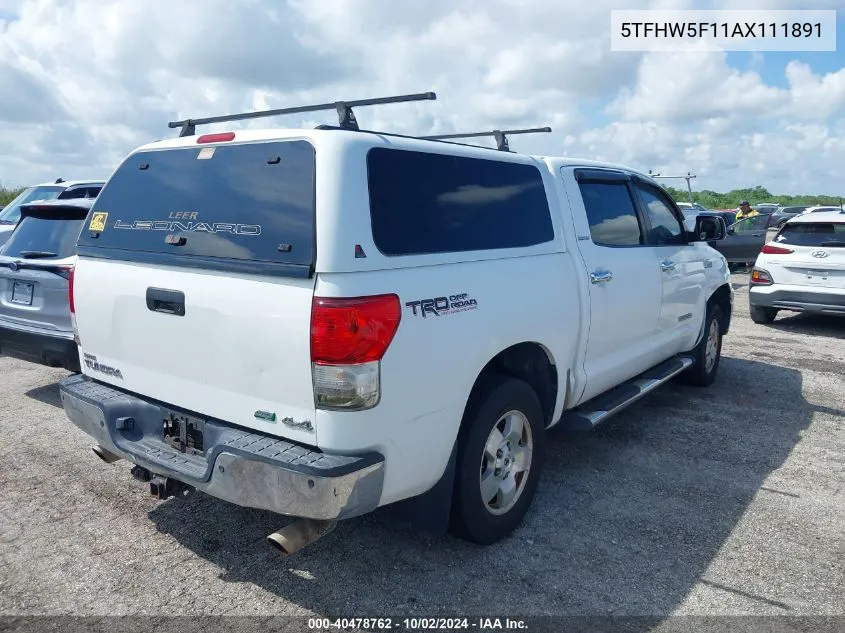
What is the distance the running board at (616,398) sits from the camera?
4.31 metres

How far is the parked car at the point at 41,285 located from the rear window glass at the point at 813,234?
29.7ft

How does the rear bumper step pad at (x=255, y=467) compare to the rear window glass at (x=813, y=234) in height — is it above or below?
below

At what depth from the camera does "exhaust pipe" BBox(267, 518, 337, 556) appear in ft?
9.45

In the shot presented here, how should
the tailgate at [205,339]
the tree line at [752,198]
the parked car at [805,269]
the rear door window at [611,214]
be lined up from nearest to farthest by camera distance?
the tailgate at [205,339] < the rear door window at [611,214] < the parked car at [805,269] < the tree line at [752,198]

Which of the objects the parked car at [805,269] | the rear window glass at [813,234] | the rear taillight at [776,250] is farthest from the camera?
the rear taillight at [776,250]

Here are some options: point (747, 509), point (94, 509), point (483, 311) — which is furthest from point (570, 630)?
point (94, 509)

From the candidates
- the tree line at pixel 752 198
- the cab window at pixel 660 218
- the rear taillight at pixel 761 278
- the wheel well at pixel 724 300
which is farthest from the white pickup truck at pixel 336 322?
the tree line at pixel 752 198

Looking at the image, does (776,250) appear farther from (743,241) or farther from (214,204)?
(214,204)

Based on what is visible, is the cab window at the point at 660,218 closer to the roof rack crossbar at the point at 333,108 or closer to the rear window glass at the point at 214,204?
the roof rack crossbar at the point at 333,108

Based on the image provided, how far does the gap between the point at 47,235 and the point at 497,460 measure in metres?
4.45

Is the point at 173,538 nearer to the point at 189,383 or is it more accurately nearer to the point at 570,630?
the point at 189,383

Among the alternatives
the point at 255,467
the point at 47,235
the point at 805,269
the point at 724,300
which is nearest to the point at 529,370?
the point at 255,467

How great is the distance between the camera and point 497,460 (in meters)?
3.66

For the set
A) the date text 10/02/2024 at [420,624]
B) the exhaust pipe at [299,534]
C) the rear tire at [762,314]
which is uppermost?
the exhaust pipe at [299,534]
